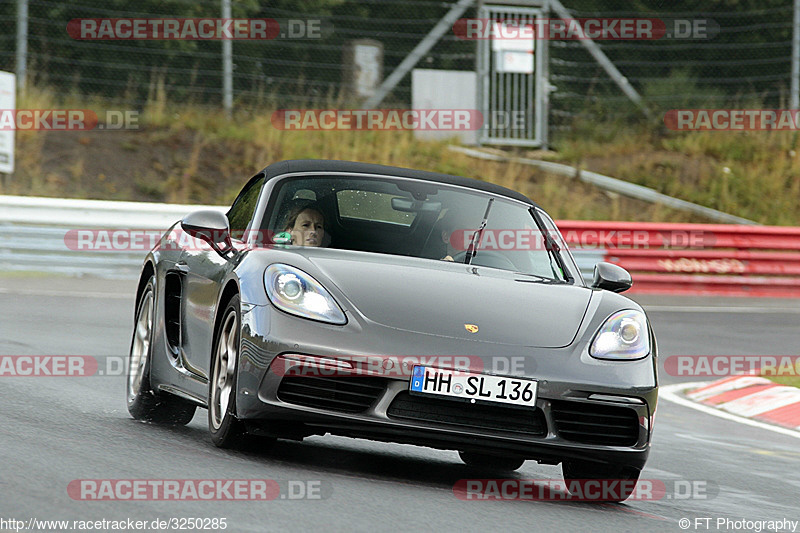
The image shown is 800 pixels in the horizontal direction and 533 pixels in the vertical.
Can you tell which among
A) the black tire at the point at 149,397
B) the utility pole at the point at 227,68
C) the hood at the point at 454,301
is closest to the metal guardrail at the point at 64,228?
the utility pole at the point at 227,68

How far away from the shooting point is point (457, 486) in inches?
240

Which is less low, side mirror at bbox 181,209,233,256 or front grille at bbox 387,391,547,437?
side mirror at bbox 181,209,233,256

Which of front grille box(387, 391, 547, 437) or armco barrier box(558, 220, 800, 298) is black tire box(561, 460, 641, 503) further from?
armco barrier box(558, 220, 800, 298)

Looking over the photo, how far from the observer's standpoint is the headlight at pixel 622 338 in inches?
235

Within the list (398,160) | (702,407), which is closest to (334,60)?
(398,160)

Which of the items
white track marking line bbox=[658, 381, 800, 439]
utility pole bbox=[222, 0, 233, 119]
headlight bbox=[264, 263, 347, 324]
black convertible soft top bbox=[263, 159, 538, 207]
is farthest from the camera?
utility pole bbox=[222, 0, 233, 119]

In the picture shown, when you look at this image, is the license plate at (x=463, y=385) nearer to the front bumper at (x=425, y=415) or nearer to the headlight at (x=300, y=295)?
the front bumper at (x=425, y=415)

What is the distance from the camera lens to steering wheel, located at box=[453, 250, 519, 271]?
6734 millimetres

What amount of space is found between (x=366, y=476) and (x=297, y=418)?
0.51 m

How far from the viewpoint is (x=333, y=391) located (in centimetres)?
562

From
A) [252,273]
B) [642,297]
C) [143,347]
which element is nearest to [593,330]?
[252,273]

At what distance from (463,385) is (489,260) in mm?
1294

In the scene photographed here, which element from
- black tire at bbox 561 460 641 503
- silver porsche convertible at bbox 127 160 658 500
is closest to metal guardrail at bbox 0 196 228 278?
silver porsche convertible at bbox 127 160 658 500

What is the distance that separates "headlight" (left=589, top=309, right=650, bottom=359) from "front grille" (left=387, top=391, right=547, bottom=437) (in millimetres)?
408
